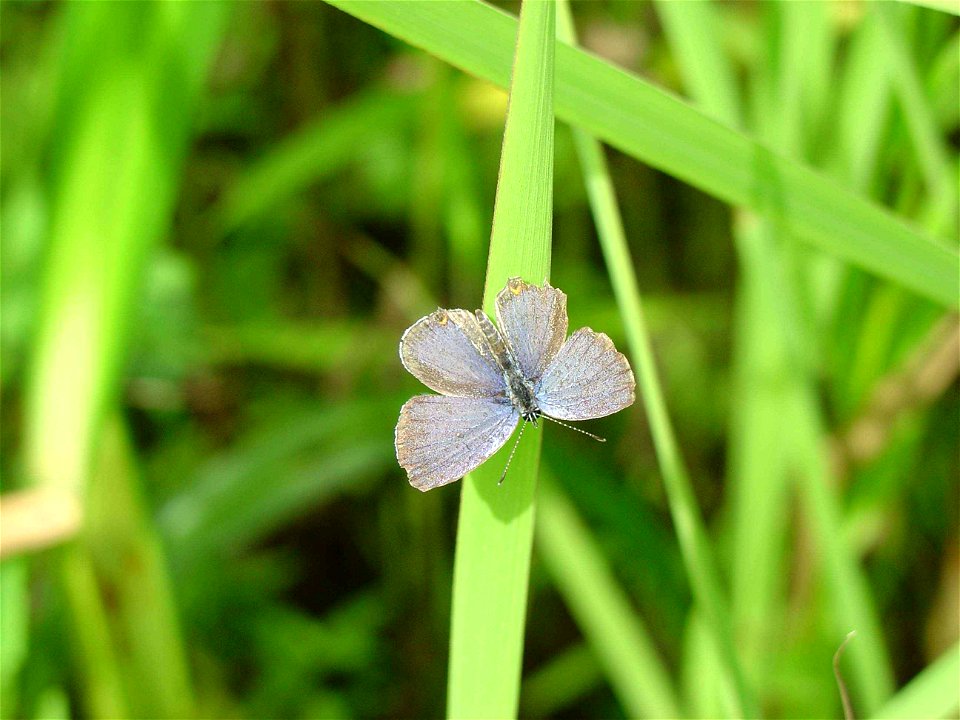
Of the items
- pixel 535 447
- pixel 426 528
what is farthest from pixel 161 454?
pixel 535 447

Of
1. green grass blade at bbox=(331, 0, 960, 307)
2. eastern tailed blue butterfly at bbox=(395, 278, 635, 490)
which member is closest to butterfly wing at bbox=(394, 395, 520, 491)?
eastern tailed blue butterfly at bbox=(395, 278, 635, 490)

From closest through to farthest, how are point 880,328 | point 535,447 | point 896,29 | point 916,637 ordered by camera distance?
point 535,447 < point 896,29 < point 880,328 < point 916,637

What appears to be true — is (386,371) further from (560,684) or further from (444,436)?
(444,436)

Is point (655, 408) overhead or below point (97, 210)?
below

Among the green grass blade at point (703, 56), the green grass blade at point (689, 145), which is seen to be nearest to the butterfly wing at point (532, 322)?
the green grass blade at point (689, 145)

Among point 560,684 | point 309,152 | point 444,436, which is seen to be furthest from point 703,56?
point 560,684

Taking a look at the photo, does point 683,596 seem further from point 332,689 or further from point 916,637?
point 332,689
